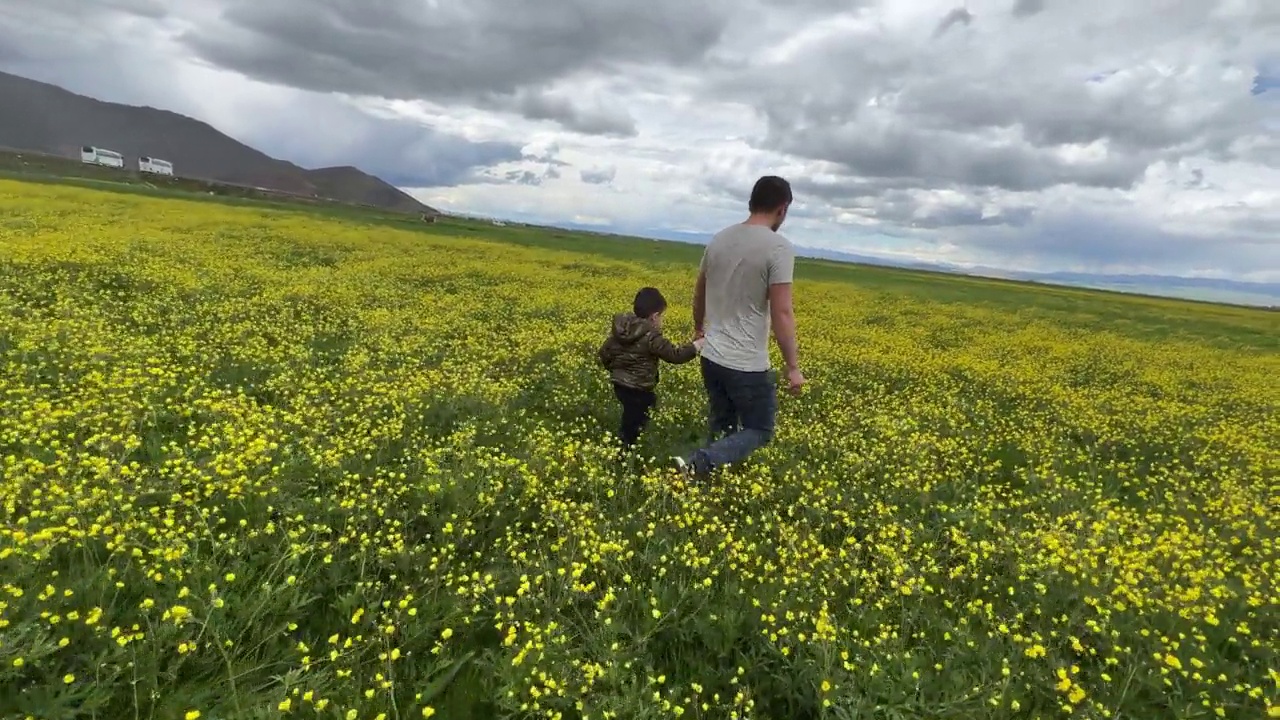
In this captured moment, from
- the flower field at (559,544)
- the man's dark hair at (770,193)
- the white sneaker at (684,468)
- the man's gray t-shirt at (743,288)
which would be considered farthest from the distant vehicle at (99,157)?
the man's dark hair at (770,193)

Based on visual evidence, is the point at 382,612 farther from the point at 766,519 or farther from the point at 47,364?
the point at 47,364

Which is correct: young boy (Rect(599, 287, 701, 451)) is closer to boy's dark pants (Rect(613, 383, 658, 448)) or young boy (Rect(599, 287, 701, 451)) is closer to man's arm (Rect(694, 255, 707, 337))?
boy's dark pants (Rect(613, 383, 658, 448))

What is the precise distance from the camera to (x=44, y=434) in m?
5.54

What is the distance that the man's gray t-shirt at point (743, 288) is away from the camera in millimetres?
6129

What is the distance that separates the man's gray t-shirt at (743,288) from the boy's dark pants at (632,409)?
1.29 m

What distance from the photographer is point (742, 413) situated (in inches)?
268

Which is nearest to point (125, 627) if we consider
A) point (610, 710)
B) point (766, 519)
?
point (610, 710)

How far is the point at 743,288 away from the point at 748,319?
13.1 inches

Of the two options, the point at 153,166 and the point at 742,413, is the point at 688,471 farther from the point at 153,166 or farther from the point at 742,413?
the point at 153,166

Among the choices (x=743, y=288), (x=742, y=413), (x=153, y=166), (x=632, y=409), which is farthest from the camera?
(x=153, y=166)

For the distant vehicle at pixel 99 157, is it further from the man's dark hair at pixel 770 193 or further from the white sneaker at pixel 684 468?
the man's dark hair at pixel 770 193

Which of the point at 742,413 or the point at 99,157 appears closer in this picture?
the point at 742,413

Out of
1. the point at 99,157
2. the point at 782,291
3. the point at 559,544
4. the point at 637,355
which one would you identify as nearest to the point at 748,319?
the point at 782,291

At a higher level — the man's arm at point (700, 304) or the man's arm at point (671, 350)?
the man's arm at point (700, 304)
